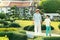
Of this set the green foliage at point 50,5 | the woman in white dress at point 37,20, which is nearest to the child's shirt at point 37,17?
the woman in white dress at point 37,20

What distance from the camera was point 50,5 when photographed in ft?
158

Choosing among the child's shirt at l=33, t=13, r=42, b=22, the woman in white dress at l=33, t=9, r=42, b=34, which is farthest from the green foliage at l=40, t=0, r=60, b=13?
the child's shirt at l=33, t=13, r=42, b=22

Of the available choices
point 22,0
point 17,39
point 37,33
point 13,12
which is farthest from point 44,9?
point 17,39

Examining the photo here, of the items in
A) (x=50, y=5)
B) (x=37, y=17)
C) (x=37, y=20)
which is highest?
(x=37, y=17)

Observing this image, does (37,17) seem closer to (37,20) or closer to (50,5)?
(37,20)

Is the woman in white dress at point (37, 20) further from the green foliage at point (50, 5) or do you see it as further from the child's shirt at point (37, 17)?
the green foliage at point (50, 5)

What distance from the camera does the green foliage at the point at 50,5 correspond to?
156 feet

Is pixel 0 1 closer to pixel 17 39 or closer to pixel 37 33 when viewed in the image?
pixel 37 33

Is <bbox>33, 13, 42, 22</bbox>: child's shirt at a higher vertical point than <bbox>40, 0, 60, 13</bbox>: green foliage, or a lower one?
higher

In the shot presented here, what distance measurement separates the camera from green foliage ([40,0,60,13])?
4759 centimetres

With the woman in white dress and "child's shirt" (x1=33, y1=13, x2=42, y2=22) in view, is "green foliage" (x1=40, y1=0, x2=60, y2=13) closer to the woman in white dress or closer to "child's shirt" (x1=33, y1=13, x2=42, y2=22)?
the woman in white dress

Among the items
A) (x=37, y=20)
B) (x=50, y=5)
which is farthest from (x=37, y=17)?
(x=50, y=5)

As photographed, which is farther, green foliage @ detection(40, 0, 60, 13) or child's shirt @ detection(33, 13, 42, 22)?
green foliage @ detection(40, 0, 60, 13)

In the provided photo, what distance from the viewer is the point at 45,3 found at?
4791 cm
